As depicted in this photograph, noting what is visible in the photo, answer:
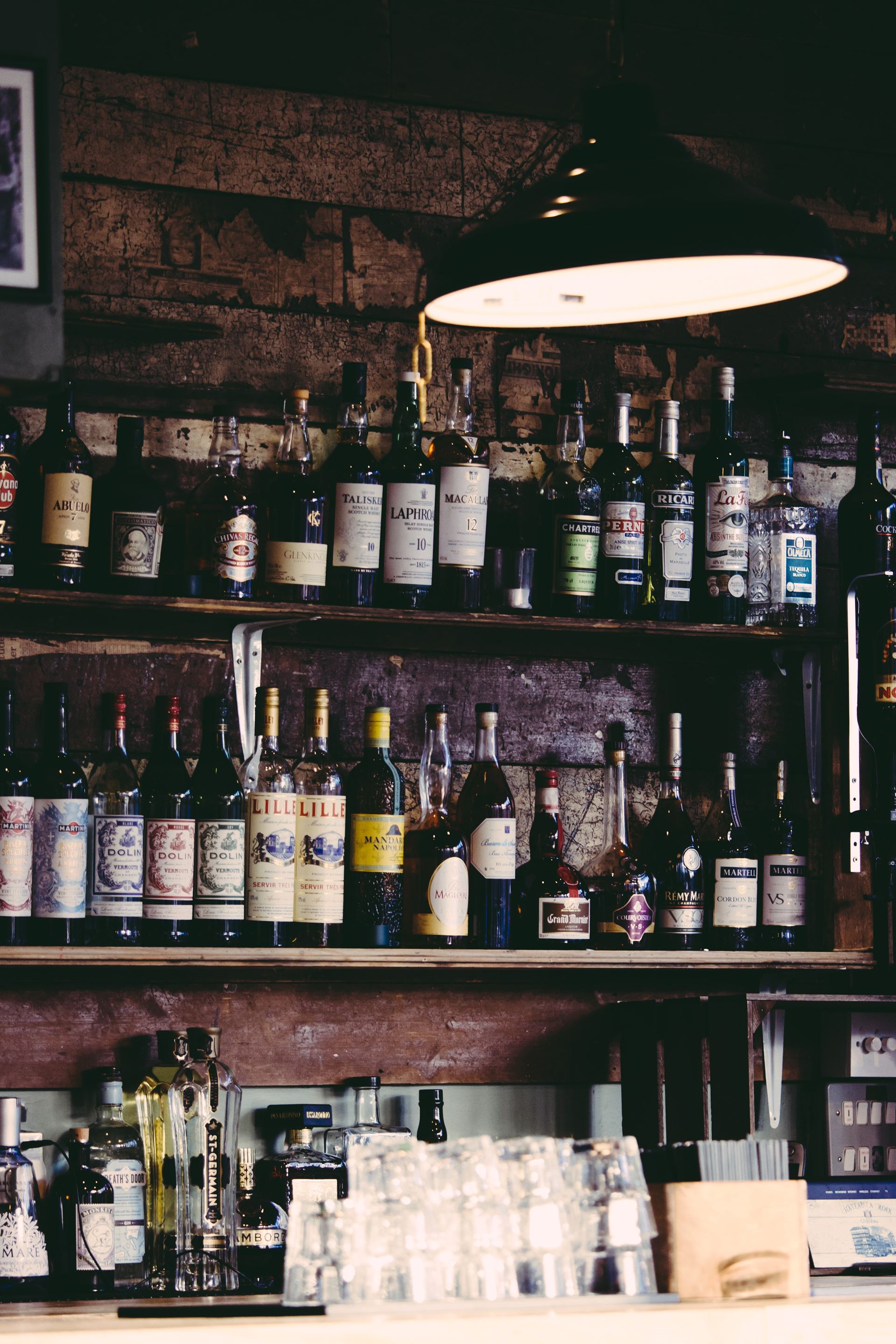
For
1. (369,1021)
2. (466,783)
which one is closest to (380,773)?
(466,783)

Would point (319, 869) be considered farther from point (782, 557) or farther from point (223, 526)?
point (782, 557)

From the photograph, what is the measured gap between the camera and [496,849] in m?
2.45

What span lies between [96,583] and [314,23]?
104cm

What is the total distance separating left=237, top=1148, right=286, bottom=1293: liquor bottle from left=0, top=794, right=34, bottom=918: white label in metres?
0.49

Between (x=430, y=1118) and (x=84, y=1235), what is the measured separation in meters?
0.53

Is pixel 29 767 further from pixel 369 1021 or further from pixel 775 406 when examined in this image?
pixel 775 406

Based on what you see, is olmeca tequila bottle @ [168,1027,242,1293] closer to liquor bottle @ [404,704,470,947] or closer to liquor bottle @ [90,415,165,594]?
liquor bottle @ [404,704,470,947]

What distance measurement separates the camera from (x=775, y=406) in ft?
9.29

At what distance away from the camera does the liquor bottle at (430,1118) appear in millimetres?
2432

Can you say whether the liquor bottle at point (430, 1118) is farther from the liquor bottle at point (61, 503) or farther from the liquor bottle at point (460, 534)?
the liquor bottle at point (61, 503)

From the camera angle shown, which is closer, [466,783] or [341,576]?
[341,576]

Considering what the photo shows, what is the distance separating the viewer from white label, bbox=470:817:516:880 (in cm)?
245

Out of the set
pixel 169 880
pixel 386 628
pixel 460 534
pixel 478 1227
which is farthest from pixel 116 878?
pixel 478 1227

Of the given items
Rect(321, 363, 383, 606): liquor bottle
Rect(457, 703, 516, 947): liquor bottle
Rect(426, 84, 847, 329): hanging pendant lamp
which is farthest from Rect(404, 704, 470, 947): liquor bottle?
Rect(426, 84, 847, 329): hanging pendant lamp
